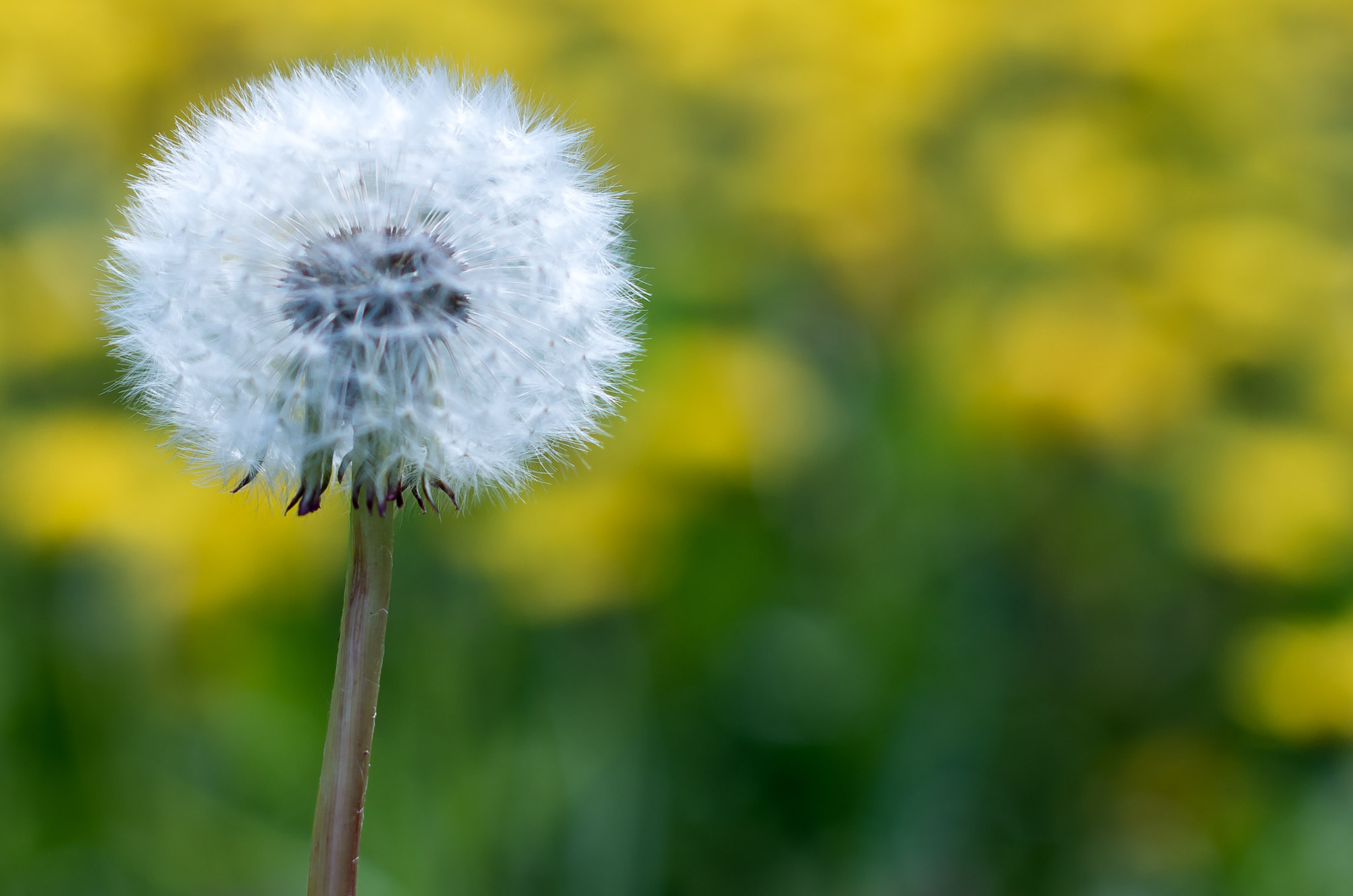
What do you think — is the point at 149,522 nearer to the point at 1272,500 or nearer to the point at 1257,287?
the point at 1272,500

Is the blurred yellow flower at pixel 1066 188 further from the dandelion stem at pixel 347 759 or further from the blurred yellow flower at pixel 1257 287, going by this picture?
the dandelion stem at pixel 347 759

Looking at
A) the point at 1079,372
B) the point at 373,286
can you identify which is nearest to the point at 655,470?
the point at 1079,372

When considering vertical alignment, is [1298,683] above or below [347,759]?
above

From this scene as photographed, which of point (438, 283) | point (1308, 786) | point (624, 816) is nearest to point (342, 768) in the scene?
point (438, 283)

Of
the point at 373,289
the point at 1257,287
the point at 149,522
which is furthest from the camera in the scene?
the point at 1257,287

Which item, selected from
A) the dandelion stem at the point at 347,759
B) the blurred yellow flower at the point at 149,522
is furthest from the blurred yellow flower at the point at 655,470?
the dandelion stem at the point at 347,759

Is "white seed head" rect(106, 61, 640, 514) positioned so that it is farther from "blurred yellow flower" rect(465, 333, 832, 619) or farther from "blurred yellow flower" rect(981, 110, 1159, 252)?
"blurred yellow flower" rect(981, 110, 1159, 252)
